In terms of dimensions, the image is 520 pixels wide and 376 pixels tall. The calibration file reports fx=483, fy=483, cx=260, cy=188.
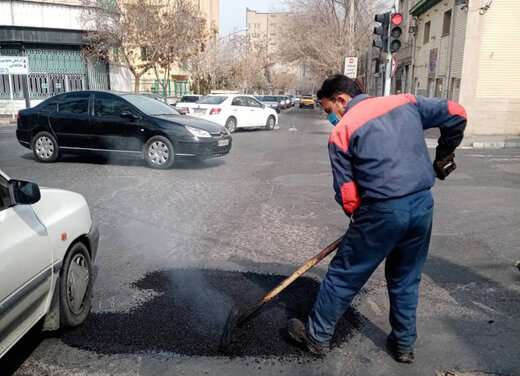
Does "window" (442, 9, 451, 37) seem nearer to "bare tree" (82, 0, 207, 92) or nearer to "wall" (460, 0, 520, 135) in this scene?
"wall" (460, 0, 520, 135)

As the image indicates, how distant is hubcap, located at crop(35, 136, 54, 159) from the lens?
10539mm

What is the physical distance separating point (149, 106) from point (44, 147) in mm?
2493

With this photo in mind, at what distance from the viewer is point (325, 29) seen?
36719 millimetres

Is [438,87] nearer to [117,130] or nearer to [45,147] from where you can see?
[117,130]

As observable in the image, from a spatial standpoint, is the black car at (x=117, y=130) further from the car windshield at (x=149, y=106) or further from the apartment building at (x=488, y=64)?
the apartment building at (x=488, y=64)

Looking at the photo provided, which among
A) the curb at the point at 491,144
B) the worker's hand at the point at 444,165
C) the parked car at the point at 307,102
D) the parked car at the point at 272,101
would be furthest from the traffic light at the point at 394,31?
the parked car at the point at 307,102

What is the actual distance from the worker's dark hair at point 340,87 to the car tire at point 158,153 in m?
7.07

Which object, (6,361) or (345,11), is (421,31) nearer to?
(345,11)

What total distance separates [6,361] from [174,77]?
136 feet

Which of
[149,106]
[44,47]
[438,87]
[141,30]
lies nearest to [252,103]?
[438,87]

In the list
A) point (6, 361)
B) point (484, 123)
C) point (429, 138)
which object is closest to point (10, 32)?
point (429, 138)

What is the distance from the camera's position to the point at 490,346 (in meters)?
3.27

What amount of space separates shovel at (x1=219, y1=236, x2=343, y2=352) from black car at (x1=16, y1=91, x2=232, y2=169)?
663 centimetres

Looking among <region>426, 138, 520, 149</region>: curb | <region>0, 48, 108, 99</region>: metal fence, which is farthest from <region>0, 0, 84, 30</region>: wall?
<region>426, 138, 520, 149</region>: curb
